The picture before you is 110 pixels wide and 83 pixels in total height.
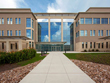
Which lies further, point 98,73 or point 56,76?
point 98,73

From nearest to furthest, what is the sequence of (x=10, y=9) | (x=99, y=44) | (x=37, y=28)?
(x=99, y=44) < (x=10, y=9) < (x=37, y=28)

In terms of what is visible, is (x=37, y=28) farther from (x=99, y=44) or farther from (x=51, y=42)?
(x=99, y=44)

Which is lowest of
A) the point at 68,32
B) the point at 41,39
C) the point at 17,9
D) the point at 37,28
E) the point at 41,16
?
the point at 41,39

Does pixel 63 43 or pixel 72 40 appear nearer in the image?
pixel 63 43

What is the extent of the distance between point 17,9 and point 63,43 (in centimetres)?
2764

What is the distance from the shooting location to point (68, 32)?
3297 cm

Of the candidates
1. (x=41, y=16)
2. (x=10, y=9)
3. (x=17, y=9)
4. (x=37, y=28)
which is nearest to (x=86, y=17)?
(x=41, y=16)

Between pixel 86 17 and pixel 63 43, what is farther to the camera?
pixel 63 43

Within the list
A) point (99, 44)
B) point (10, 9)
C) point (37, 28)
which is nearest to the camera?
point (99, 44)

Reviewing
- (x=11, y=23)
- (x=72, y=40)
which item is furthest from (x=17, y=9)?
(x=72, y=40)

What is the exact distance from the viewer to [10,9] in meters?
29.0

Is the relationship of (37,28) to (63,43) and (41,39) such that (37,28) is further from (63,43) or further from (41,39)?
(63,43)

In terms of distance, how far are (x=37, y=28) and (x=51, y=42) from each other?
11.1 metres

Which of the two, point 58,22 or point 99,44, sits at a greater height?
point 58,22
